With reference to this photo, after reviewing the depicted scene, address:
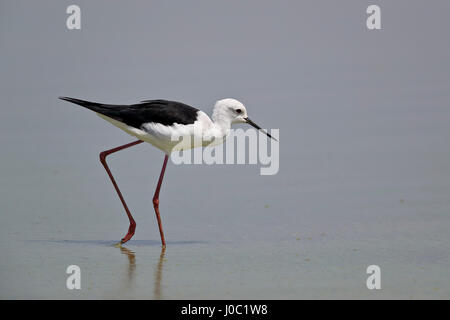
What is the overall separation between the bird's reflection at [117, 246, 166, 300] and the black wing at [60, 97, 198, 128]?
1.27 meters

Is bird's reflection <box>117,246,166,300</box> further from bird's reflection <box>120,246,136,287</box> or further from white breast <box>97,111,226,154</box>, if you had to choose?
white breast <box>97,111,226,154</box>

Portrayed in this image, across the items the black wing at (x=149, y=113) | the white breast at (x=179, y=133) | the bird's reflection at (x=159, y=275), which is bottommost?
the bird's reflection at (x=159, y=275)

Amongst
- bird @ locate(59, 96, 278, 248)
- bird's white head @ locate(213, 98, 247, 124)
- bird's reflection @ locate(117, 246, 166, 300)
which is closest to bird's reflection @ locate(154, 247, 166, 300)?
bird's reflection @ locate(117, 246, 166, 300)

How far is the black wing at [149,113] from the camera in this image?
8.41 m

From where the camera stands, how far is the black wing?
27.6 feet

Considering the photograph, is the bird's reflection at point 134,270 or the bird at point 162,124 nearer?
the bird's reflection at point 134,270

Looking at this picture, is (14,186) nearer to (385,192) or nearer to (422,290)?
(385,192)

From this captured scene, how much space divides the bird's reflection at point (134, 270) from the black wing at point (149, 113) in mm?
1274

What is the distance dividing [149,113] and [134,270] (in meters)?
1.82

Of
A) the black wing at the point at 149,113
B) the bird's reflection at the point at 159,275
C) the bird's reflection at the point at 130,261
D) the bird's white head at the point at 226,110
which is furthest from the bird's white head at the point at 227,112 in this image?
the bird's reflection at the point at 130,261

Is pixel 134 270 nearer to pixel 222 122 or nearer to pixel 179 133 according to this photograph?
pixel 179 133

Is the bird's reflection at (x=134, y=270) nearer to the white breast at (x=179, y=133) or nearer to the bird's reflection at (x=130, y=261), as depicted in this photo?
the bird's reflection at (x=130, y=261)

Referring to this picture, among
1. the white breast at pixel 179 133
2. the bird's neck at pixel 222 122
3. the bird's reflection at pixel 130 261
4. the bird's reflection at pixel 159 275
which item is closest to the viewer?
the bird's reflection at pixel 159 275

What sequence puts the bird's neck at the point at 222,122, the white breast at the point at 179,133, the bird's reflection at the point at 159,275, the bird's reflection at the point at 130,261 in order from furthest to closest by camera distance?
the bird's neck at the point at 222,122 → the white breast at the point at 179,133 → the bird's reflection at the point at 130,261 → the bird's reflection at the point at 159,275
